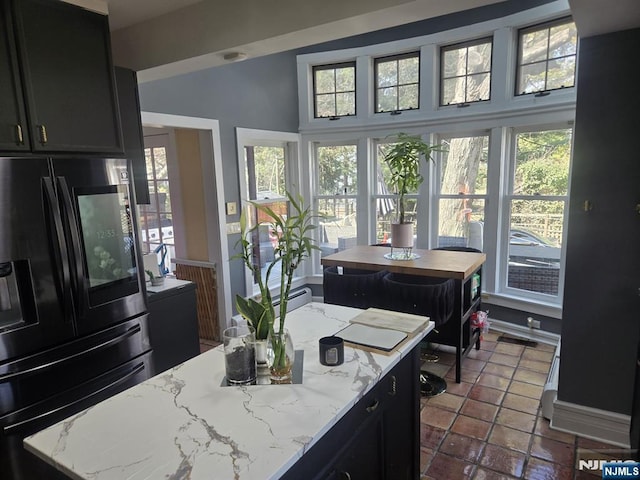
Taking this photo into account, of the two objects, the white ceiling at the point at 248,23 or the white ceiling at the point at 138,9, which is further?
the white ceiling at the point at 138,9

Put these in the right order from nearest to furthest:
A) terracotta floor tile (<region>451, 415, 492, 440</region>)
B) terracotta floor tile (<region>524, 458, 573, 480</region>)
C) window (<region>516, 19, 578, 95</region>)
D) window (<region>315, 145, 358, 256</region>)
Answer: terracotta floor tile (<region>524, 458, 573, 480</region>) → terracotta floor tile (<region>451, 415, 492, 440</region>) → window (<region>516, 19, 578, 95</region>) → window (<region>315, 145, 358, 256</region>)

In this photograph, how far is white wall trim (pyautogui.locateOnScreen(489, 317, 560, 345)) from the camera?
382 cm

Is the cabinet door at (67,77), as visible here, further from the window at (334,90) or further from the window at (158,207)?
the window at (334,90)

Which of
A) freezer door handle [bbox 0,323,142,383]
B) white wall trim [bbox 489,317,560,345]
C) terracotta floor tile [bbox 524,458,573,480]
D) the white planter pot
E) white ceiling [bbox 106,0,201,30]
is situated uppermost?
white ceiling [bbox 106,0,201,30]

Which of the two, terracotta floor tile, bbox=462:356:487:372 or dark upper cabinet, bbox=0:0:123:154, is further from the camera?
terracotta floor tile, bbox=462:356:487:372

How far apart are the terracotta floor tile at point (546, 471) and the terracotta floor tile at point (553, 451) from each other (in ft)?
0.14

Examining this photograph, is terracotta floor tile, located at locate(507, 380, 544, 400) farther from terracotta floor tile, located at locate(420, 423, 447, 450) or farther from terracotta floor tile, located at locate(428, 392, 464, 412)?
terracotta floor tile, located at locate(420, 423, 447, 450)

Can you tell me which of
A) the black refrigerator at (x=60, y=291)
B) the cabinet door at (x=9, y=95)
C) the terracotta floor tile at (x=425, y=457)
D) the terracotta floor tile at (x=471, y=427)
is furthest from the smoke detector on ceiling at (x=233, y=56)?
the terracotta floor tile at (x=471, y=427)

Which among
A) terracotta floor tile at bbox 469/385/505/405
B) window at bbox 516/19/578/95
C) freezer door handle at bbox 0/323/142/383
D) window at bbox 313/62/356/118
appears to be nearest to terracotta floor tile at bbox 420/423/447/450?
terracotta floor tile at bbox 469/385/505/405

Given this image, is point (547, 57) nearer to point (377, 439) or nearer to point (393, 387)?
point (393, 387)

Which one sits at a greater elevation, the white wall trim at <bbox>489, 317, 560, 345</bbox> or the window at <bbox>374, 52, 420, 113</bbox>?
the window at <bbox>374, 52, 420, 113</bbox>

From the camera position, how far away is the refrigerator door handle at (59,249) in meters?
1.84

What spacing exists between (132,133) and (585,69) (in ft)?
8.53

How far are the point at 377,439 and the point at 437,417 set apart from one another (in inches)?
53.5
